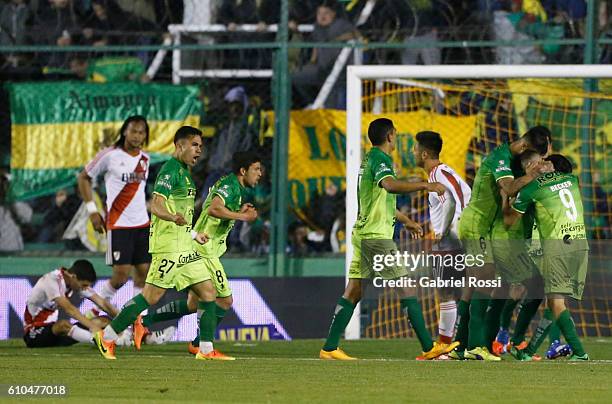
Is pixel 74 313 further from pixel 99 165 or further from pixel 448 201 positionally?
pixel 448 201

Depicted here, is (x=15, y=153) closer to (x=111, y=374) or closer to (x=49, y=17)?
(x=49, y=17)

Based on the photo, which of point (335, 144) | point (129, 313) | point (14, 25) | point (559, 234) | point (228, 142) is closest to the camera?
point (559, 234)

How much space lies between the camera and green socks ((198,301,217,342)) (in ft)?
35.9

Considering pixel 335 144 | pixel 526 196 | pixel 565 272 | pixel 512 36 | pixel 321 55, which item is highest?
pixel 512 36

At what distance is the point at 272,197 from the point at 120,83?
253 centimetres

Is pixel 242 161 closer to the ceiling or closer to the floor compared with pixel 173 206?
closer to the ceiling

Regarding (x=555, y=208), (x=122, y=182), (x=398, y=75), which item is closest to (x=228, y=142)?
(x=398, y=75)

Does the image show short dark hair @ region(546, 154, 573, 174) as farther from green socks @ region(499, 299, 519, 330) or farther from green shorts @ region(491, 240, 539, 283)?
green socks @ region(499, 299, 519, 330)

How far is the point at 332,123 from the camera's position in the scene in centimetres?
1619

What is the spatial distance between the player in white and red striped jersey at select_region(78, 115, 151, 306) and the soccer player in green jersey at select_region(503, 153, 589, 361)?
414 centimetres

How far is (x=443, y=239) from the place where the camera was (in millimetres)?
11648

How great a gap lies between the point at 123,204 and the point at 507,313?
3.91m

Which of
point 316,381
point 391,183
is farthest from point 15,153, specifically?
point 316,381

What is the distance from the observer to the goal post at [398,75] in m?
13.8
